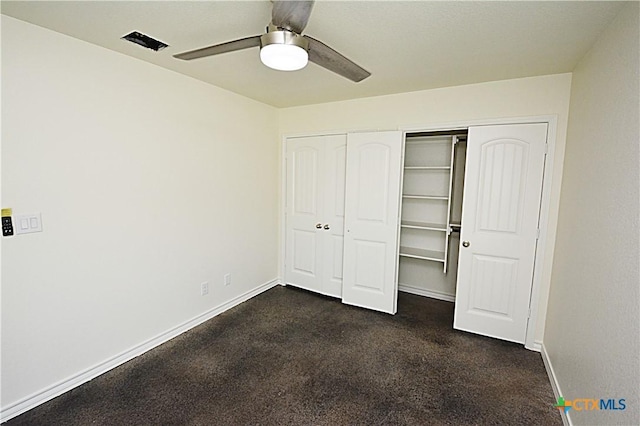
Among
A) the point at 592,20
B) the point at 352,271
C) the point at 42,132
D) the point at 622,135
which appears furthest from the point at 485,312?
the point at 42,132

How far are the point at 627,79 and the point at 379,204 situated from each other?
2125 mm

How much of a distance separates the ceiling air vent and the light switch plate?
4.21 ft

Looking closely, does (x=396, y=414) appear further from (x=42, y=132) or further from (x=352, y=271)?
(x=42, y=132)

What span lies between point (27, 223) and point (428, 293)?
394 cm

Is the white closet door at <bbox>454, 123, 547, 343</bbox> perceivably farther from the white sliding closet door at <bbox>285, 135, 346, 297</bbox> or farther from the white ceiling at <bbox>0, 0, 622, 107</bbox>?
the white sliding closet door at <bbox>285, 135, 346, 297</bbox>

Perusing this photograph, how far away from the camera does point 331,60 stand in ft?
5.76

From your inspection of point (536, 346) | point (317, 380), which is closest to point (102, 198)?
point (317, 380)

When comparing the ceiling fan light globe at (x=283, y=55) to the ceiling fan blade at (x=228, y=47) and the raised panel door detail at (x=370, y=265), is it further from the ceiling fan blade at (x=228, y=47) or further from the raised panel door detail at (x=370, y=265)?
the raised panel door detail at (x=370, y=265)

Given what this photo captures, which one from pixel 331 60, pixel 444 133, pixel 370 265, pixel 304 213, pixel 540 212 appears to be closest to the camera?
→ pixel 331 60

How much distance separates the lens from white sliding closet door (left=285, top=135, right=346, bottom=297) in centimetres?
373

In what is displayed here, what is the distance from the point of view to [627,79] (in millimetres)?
1509

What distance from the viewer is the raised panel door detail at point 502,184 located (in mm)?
2738

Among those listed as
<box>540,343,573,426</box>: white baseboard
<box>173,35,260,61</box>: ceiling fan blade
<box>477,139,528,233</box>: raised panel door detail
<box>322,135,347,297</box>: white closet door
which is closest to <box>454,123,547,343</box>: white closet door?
<box>477,139,528,233</box>: raised panel door detail

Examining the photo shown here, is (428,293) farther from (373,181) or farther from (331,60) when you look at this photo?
(331,60)
